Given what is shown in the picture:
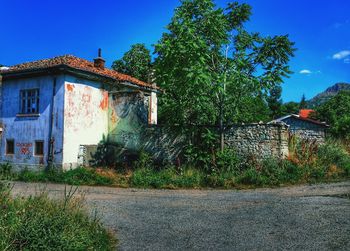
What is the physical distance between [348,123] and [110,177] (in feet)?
62.4

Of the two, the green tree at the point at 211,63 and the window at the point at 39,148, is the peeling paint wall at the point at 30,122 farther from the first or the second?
the green tree at the point at 211,63

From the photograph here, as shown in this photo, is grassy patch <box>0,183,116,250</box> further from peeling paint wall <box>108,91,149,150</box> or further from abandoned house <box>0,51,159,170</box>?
peeling paint wall <box>108,91,149,150</box>

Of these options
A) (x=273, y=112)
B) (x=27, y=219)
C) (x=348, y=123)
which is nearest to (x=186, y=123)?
(x=27, y=219)

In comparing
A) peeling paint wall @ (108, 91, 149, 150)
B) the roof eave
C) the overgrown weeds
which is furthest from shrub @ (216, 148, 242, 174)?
the roof eave

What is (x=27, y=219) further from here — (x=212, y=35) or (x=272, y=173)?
(x=212, y=35)

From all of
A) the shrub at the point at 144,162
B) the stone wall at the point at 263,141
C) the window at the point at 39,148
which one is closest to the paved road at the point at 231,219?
Answer: the stone wall at the point at 263,141

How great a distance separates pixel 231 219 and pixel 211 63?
29.5 ft

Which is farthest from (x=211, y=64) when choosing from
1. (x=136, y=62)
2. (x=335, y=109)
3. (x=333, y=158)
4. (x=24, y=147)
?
(x=335, y=109)

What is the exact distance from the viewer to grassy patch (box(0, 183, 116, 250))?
408 cm

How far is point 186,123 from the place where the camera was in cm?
1473

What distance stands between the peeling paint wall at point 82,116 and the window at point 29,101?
2.01m

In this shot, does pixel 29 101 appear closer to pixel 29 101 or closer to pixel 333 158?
pixel 29 101

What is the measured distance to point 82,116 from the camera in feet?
53.2

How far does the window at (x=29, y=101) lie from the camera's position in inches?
640
